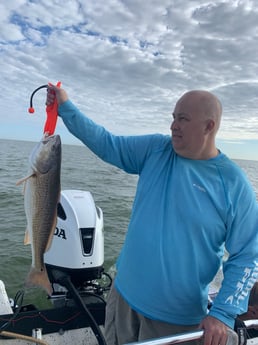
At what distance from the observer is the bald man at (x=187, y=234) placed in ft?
7.41

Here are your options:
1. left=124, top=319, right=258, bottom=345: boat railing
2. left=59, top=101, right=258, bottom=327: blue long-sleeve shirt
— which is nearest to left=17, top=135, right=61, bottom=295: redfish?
left=59, top=101, right=258, bottom=327: blue long-sleeve shirt

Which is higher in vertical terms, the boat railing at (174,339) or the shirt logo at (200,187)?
the shirt logo at (200,187)

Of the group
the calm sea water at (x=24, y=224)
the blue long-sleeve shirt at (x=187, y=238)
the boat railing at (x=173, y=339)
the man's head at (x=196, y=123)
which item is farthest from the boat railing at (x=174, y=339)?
the calm sea water at (x=24, y=224)

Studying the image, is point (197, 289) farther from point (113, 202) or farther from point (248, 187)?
point (113, 202)

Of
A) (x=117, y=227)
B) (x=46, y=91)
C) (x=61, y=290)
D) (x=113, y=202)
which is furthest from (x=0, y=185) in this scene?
(x=46, y=91)

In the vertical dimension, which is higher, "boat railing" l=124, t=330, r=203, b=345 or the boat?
"boat railing" l=124, t=330, r=203, b=345

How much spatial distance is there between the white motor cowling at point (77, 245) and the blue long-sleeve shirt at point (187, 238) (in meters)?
1.41

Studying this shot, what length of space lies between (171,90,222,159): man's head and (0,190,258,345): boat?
4.40 feet

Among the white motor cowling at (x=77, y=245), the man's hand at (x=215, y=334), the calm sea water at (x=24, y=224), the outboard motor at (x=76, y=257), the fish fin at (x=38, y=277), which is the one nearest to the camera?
the man's hand at (x=215, y=334)

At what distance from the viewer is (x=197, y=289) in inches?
94.4

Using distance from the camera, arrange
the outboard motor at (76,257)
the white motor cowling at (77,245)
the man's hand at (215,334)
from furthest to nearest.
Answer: the white motor cowling at (77,245)
the outboard motor at (76,257)
the man's hand at (215,334)

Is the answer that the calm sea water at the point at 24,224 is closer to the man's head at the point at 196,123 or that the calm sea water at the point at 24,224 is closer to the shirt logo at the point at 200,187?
the man's head at the point at 196,123

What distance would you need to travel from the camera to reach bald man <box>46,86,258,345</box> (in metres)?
2.26

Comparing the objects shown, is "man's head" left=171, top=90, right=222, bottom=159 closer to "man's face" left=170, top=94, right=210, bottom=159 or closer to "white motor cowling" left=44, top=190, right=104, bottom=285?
"man's face" left=170, top=94, right=210, bottom=159
